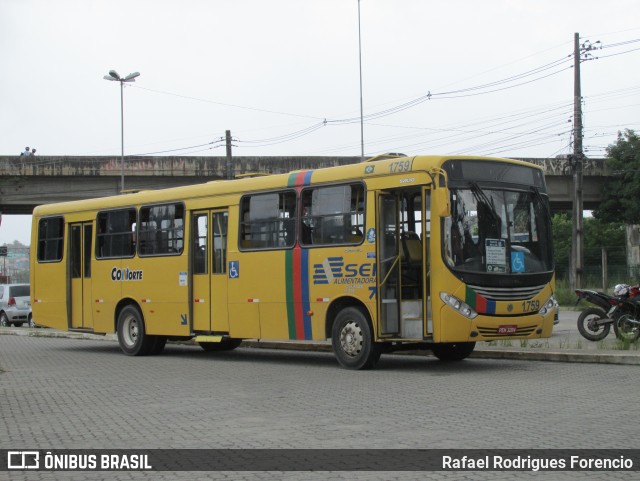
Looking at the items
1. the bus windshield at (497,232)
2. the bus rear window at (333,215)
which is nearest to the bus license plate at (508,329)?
the bus windshield at (497,232)

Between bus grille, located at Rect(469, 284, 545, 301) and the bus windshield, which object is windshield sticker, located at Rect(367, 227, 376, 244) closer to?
the bus windshield

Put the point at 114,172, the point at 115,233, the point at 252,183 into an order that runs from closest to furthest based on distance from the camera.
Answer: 1. the point at 252,183
2. the point at 115,233
3. the point at 114,172

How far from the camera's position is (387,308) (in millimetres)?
15359

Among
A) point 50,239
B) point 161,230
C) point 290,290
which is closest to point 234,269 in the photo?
point 290,290

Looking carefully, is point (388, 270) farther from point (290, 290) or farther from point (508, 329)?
point (290, 290)

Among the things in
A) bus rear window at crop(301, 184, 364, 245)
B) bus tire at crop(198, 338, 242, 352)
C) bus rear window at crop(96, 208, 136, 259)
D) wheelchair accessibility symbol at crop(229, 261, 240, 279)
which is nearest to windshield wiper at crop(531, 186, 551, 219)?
bus rear window at crop(301, 184, 364, 245)

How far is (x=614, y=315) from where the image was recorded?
18.9 m

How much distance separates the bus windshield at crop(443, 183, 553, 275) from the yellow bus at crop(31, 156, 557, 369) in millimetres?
22

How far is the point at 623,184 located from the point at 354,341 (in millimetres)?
43504

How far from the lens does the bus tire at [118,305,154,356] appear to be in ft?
66.8

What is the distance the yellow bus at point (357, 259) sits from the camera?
14844mm

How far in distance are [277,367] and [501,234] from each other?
4.68 metres

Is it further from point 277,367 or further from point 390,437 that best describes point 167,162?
point 390,437

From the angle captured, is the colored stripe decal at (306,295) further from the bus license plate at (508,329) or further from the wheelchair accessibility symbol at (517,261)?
the wheelchair accessibility symbol at (517,261)
